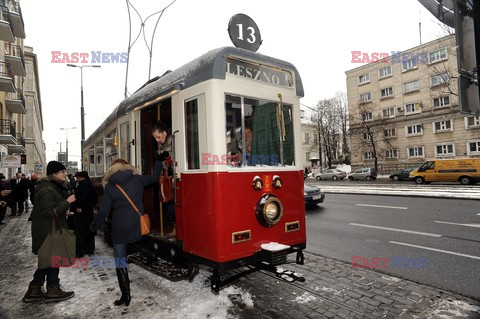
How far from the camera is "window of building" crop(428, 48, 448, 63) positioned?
36688 millimetres

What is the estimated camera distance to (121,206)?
4.17 metres

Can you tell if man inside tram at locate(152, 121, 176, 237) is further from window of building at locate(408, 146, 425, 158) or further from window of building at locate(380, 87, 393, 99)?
window of building at locate(380, 87, 393, 99)

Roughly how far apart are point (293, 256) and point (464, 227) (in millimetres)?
5392

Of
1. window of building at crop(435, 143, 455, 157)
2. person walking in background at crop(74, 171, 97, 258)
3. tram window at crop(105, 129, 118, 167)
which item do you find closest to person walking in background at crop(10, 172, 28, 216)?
tram window at crop(105, 129, 118, 167)

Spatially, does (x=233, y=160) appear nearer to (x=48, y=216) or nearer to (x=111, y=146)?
(x=48, y=216)

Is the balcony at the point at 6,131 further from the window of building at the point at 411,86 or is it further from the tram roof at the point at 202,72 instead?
the window of building at the point at 411,86

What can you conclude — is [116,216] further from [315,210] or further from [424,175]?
[424,175]

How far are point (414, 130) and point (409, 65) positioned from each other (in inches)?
334

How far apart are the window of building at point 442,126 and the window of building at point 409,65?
A: 794cm

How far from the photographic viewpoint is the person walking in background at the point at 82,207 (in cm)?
655

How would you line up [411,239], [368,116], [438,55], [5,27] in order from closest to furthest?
[411,239]
[5,27]
[438,55]
[368,116]

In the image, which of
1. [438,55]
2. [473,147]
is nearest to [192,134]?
[473,147]

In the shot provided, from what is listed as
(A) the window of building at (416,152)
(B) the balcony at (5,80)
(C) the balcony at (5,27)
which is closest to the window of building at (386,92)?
(A) the window of building at (416,152)

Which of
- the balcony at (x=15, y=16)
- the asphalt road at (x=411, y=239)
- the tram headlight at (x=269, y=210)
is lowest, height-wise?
the asphalt road at (x=411, y=239)
